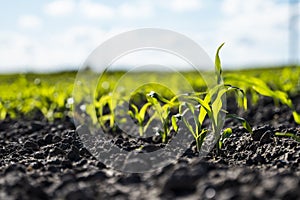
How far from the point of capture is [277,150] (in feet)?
8.42

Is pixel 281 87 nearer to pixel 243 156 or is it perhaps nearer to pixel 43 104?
pixel 43 104

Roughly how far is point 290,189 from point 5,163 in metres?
1.68

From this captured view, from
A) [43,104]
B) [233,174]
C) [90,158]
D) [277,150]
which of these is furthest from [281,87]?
[233,174]

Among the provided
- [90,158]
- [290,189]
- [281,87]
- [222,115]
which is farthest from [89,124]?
[281,87]

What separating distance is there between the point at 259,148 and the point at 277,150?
0.46 feet

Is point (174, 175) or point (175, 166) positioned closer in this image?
point (174, 175)

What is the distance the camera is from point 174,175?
1.75 m

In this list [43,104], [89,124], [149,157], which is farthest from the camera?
[43,104]

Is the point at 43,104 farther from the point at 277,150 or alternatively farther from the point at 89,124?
the point at 277,150

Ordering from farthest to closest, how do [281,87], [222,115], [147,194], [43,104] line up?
[281,87] < [43,104] < [222,115] < [147,194]

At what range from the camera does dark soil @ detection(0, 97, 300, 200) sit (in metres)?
1.66

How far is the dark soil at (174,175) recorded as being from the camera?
1.66 m

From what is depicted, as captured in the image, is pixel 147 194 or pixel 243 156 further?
pixel 243 156

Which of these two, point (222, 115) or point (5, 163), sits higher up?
point (222, 115)
